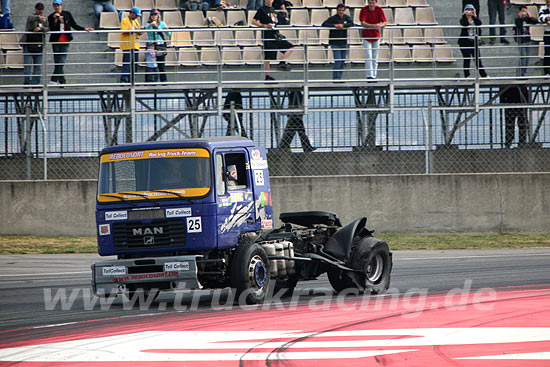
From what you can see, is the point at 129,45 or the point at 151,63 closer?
the point at 129,45

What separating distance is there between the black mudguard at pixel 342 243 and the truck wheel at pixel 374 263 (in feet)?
0.41

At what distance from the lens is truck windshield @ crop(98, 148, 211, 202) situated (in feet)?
36.5

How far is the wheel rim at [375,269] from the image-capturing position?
1215 cm

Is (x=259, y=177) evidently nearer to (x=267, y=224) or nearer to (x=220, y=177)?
(x=267, y=224)

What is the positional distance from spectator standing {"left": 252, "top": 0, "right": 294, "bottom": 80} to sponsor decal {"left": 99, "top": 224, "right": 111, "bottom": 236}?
33.9ft

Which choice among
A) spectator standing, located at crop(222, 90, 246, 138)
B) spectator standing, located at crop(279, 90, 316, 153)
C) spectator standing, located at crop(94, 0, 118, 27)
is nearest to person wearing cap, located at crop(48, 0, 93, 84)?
spectator standing, located at crop(94, 0, 118, 27)

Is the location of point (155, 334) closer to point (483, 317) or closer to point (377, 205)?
point (483, 317)

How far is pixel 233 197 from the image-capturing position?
1135 cm

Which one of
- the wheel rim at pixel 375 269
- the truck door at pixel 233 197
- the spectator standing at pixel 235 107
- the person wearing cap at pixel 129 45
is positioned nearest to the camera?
the truck door at pixel 233 197

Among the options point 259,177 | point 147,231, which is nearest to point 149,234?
point 147,231

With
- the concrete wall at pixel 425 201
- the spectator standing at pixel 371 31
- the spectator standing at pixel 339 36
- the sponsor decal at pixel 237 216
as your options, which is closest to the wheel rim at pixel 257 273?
the sponsor decal at pixel 237 216

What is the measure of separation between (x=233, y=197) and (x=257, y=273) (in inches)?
40.2

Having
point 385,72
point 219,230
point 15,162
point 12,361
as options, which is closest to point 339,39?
point 385,72

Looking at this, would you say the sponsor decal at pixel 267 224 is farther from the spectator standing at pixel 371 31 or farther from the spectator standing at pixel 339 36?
the spectator standing at pixel 339 36
